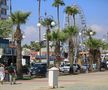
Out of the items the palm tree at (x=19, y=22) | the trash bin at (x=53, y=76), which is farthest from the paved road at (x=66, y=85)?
the palm tree at (x=19, y=22)

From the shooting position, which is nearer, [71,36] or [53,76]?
[53,76]

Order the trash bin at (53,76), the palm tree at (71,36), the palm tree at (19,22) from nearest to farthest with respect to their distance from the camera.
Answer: the trash bin at (53,76)
the palm tree at (19,22)
the palm tree at (71,36)

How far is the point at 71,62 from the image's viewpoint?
65.8 meters

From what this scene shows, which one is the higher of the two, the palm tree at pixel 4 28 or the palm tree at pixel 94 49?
the palm tree at pixel 4 28

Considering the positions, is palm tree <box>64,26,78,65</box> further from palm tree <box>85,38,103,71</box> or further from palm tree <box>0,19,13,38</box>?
palm tree <box>85,38,103,71</box>

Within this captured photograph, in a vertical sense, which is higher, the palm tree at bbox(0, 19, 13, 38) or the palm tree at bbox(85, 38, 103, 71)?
the palm tree at bbox(0, 19, 13, 38)

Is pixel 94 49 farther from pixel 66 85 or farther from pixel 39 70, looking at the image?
pixel 66 85

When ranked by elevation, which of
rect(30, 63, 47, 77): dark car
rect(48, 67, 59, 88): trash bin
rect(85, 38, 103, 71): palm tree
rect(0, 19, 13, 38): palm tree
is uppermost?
rect(0, 19, 13, 38): palm tree

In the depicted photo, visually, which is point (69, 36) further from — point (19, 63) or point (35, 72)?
point (19, 63)

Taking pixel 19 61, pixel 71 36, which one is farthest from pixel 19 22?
pixel 71 36

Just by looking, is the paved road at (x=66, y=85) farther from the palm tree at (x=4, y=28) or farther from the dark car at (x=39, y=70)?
the palm tree at (x=4, y=28)

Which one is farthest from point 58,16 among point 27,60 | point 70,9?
point 27,60

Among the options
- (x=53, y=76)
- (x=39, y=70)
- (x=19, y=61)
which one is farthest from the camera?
(x=39, y=70)

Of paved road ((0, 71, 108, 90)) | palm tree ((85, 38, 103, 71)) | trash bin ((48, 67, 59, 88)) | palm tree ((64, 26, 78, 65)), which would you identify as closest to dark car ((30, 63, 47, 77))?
palm tree ((64, 26, 78, 65))
